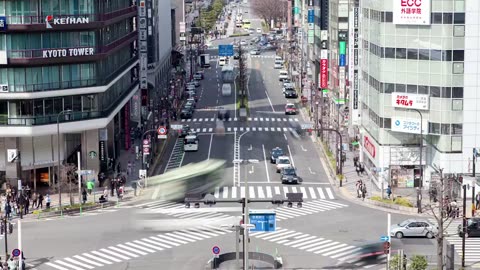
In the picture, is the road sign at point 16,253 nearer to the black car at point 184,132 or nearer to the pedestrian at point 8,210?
the pedestrian at point 8,210

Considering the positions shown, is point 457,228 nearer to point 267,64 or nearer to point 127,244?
point 127,244

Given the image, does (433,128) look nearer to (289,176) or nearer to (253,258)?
(289,176)

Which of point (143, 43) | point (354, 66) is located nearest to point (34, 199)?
point (354, 66)

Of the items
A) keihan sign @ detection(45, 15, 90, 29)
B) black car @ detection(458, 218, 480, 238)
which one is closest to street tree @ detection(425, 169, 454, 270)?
black car @ detection(458, 218, 480, 238)

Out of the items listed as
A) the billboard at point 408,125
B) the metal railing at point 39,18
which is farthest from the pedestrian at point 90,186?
the billboard at point 408,125

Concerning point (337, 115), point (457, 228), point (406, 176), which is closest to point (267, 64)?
point (337, 115)
